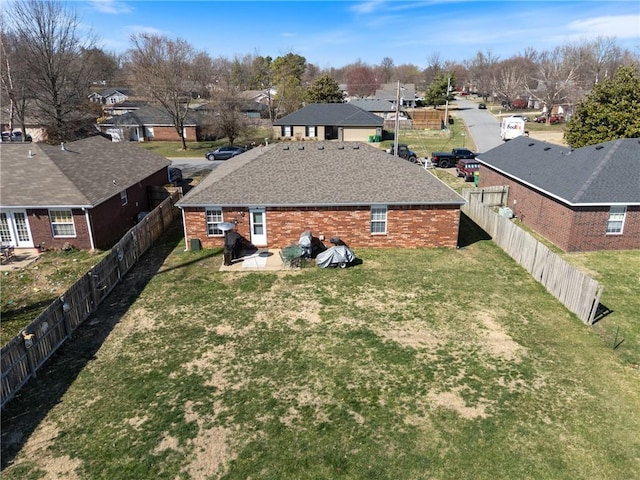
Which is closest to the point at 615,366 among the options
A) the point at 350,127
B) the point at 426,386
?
the point at 426,386

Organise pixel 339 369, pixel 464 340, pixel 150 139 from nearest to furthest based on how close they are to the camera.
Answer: pixel 339 369
pixel 464 340
pixel 150 139

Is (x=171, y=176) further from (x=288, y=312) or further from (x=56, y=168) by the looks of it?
(x=288, y=312)

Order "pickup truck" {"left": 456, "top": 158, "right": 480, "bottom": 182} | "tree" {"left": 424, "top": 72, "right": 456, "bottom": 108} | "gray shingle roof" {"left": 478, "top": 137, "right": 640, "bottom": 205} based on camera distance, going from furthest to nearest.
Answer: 1. "tree" {"left": 424, "top": 72, "right": 456, "bottom": 108}
2. "pickup truck" {"left": 456, "top": 158, "right": 480, "bottom": 182}
3. "gray shingle roof" {"left": 478, "top": 137, "right": 640, "bottom": 205}

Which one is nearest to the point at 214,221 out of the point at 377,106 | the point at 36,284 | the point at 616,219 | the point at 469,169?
the point at 36,284

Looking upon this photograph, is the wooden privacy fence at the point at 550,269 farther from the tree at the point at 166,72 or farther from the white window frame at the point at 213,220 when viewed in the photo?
the tree at the point at 166,72

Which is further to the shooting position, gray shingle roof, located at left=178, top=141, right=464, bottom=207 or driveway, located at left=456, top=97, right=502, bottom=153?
driveway, located at left=456, top=97, right=502, bottom=153

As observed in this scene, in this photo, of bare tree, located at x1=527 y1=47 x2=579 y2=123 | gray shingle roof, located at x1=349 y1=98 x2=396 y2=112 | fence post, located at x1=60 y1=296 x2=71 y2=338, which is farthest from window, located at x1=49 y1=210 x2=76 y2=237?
bare tree, located at x1=527 y1=47 x2=579 y2=123

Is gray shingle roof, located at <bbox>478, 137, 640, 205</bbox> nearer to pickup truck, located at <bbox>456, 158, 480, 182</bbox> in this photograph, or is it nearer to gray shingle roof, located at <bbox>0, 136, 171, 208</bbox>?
pickup truck, located at <bbox>456, 158, 480, 182</bbox>
